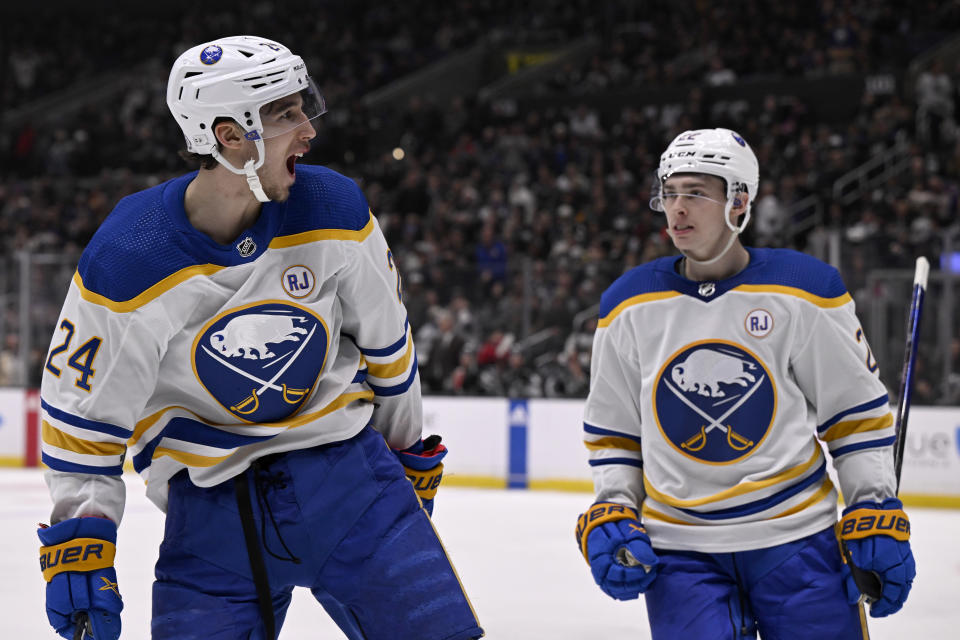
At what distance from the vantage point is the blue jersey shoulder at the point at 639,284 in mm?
2260

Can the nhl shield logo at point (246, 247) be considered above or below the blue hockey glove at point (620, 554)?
above

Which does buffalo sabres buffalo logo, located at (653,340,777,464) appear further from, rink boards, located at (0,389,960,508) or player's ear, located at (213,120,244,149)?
rink boards, located at (0,389,960,508)

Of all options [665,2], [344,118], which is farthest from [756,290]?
[665,2]

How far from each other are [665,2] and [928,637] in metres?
12.6

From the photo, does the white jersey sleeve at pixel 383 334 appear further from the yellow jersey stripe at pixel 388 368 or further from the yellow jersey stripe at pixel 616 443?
the yellow jersey stripe at pixel 616 443

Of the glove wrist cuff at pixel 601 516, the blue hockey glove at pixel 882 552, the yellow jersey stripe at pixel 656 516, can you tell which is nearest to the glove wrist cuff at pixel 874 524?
the blue hockey glove at pixel 882 552

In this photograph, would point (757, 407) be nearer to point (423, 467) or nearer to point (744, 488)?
point (744, 488)

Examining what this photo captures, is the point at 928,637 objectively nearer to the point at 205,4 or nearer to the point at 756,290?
the point at 756,290

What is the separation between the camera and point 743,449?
2.16 m

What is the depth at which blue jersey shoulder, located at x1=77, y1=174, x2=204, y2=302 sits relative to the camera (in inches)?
70.3

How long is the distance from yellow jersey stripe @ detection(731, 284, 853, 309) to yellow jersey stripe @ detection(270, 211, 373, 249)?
2.37ft

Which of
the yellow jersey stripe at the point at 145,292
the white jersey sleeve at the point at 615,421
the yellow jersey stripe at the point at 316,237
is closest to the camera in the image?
the yellow jersey stripe at the point at 145,292

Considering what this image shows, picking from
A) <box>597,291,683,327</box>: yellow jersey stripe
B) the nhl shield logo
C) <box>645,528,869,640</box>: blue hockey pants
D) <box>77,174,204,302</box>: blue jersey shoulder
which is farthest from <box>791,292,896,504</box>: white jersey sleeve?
<box>77,174,204,302</box>: blue jersey shoulder

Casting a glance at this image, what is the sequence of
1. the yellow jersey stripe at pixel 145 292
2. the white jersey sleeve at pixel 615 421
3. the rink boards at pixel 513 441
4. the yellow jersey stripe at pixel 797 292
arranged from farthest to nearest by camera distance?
the rink boards at pixel 513 441 → the white jersey sleeve at pixel 615 421 → the yellow jersey stripe at pixel 797 292 → the yellow jersey stripe at pixel 145 292
